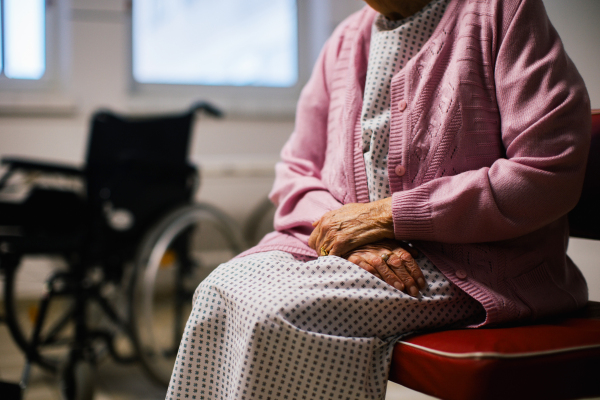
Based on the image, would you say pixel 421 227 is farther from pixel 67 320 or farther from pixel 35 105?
pixel 35 105

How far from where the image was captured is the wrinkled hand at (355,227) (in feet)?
2.56

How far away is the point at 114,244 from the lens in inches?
75.4

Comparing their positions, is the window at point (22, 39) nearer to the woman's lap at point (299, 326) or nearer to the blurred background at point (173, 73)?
the blurred background at point (173, 73)

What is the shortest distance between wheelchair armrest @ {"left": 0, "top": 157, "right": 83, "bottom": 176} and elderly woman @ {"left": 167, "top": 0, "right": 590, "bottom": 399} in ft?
4.28

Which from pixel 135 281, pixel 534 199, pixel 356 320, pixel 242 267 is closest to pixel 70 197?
pixel 135 281

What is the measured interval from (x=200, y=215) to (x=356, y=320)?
1346mm

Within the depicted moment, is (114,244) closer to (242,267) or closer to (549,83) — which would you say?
(242,267)

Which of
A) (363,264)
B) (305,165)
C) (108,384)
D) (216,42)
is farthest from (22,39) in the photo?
(363,264)

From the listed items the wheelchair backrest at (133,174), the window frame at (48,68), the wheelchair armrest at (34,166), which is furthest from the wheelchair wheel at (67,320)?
the window frame at (48,68)

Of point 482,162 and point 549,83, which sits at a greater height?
point 549,83

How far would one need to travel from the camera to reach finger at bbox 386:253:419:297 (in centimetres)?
74

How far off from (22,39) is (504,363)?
3.29m

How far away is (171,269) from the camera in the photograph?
2068mm

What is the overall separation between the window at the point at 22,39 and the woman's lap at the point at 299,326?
285 cm
